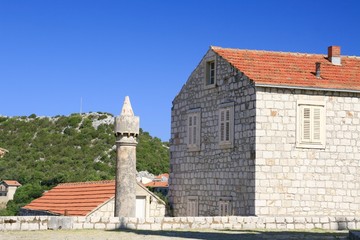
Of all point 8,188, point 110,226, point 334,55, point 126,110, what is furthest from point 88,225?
point 8,188

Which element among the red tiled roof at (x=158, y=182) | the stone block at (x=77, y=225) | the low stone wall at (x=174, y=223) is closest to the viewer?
the low stone wall at (x=174, y=223)

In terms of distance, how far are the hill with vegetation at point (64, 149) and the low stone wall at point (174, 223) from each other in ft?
136

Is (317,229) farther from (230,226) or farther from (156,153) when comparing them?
(156,153)

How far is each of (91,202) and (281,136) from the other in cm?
859

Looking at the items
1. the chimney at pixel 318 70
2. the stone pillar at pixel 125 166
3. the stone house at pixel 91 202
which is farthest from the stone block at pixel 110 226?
the chimney at pixel 318 70

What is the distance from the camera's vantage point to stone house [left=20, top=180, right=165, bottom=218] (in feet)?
96.0

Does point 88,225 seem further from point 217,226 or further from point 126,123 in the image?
point 126,123

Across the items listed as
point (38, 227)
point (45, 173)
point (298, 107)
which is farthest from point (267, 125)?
point (45, 173)

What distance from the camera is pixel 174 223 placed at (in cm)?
2141

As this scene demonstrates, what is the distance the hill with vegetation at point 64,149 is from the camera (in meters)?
71.7

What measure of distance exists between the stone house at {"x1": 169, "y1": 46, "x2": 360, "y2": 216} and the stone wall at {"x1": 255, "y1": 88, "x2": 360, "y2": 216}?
0.10 ft

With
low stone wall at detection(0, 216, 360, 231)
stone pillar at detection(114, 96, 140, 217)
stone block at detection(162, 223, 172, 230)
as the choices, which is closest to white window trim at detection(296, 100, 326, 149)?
low stone wall at detection(0, 216, 360, 231)

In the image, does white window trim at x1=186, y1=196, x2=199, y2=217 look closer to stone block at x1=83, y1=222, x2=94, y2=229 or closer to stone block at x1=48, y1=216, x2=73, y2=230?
stone block at x1=83, y1=222, x2=94, y2=229

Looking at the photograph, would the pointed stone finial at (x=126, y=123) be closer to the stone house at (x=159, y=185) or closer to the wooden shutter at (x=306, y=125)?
the wooden shutter at (x=306, y=125)
